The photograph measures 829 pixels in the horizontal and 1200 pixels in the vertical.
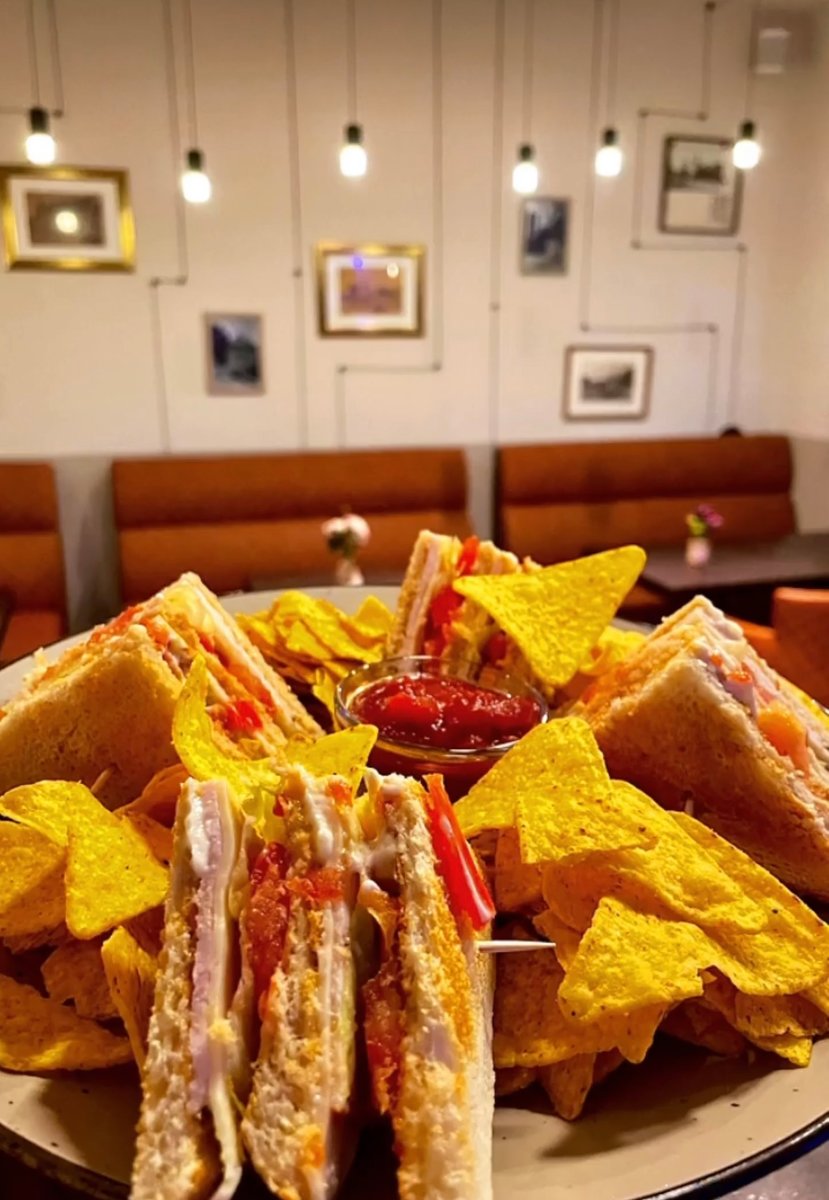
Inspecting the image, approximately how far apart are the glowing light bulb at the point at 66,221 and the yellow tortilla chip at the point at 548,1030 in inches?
191

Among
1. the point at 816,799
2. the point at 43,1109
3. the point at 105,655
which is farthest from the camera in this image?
the point at 105,655

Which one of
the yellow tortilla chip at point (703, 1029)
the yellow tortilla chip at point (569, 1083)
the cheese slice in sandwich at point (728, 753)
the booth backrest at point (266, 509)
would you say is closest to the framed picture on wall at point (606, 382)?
the booth backrest at point (266, 509)

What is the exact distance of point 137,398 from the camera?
5.30 meters

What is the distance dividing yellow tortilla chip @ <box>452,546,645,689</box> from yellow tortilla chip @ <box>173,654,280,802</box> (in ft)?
2.52

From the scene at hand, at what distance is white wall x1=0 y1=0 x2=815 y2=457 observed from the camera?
498 cm

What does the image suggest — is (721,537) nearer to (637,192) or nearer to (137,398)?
(637,192)

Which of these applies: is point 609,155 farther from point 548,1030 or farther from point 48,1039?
point 48,1039

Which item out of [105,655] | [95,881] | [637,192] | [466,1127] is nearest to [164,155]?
[637,192]

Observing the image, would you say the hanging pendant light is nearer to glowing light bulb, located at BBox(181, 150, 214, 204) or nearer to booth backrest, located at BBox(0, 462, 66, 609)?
glowing light bulb, located at BBox(181, 150, 214, 204)

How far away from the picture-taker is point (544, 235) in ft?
18.5

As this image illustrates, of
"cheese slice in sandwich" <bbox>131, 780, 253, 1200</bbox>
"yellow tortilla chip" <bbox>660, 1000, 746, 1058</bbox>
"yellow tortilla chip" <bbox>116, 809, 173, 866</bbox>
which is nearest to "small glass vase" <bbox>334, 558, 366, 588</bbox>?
"yellow tortilla chip" <bbox>116, 809, 173, 866</bbox>

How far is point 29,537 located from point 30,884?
13.7 ft

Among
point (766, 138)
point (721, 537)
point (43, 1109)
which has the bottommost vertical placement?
point (721, 537)

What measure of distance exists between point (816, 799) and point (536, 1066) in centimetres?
61
